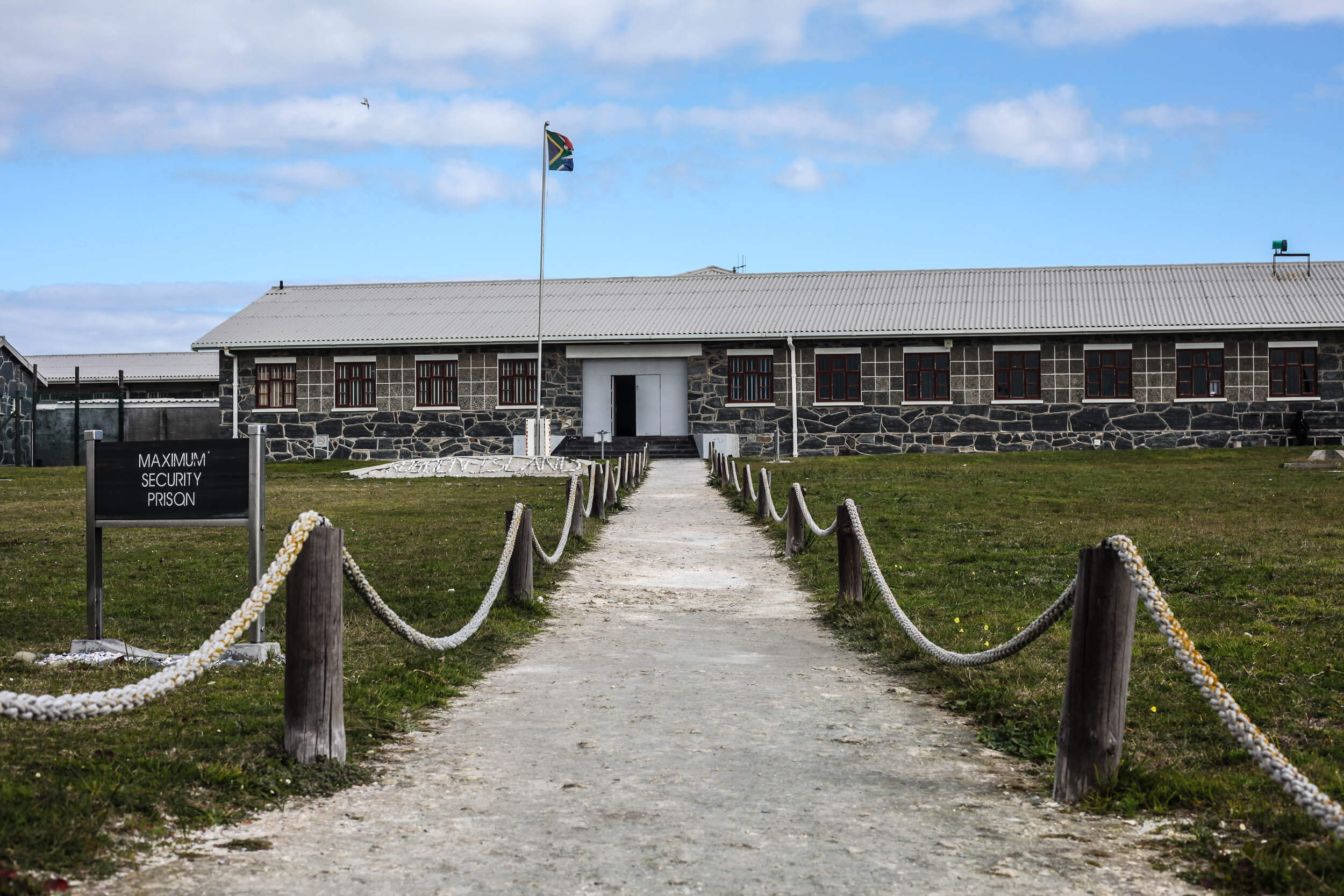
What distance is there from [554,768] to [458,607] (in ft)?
14.0

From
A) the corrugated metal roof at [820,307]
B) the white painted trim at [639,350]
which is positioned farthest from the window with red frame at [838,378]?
the white painted trim at [639,350]

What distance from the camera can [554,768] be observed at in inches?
208

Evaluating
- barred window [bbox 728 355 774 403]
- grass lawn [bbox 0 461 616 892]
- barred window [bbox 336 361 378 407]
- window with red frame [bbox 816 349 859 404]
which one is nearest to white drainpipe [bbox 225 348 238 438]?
barred window [bbox 336 361 378 407]

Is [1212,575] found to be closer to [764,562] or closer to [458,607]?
[764,562]

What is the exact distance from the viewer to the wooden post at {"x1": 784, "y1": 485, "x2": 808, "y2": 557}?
42.8 ft

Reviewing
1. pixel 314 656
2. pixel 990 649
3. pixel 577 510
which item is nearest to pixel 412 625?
pixel 314 656

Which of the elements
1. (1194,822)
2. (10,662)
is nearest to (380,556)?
(10,662)

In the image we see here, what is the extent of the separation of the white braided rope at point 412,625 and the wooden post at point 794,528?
4.27 metres

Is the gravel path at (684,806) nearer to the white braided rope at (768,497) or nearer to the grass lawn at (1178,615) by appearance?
the grass lawn at (1178,615)

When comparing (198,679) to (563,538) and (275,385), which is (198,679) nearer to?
(563,538)

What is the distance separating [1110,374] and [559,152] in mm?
15739

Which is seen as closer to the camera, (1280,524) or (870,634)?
(870,634)

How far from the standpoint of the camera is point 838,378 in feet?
111

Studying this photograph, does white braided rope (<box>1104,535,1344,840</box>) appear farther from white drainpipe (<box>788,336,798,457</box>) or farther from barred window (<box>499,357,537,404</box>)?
barred window (<box>499,357,537,404</box>)
